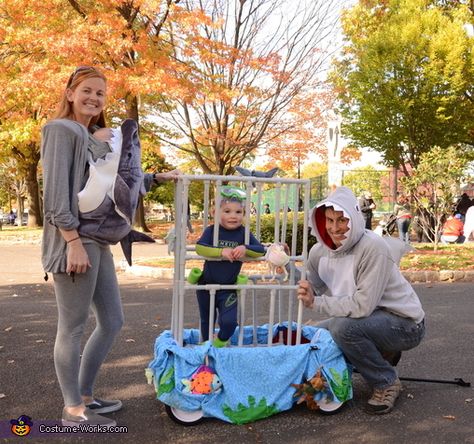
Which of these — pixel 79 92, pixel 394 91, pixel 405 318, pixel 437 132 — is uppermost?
pixel 394 91

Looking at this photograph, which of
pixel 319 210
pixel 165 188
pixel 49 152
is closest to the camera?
pixel 49 152

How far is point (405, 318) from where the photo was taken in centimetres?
303

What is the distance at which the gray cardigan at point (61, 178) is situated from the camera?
2.39m

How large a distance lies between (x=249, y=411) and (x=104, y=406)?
803mm

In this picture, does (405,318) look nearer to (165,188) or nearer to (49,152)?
(49,152)

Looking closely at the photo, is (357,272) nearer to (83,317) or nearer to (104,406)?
(83,317)

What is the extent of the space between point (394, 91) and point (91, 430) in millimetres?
19319

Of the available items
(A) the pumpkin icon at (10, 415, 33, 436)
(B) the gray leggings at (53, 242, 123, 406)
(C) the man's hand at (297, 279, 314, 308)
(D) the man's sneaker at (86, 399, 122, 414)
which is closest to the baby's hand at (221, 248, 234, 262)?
(C) the man's hand at (297, 279, 314, 308)

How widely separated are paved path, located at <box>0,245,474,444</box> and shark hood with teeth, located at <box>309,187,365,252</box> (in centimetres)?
95

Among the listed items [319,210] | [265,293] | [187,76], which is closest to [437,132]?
[187,76]

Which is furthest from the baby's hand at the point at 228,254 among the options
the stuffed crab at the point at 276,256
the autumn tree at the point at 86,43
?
the autumn tree at the point at 86,43

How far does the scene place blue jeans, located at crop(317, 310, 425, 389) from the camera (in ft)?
9.57

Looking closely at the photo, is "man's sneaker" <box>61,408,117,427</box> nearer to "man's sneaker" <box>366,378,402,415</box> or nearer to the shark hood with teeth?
"man's sneaker" <box>366,378,402,415</box>

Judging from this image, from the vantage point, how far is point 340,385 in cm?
292
